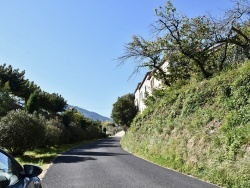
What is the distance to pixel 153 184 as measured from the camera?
9.16m

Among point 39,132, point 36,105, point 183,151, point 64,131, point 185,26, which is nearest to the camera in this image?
point 183,151

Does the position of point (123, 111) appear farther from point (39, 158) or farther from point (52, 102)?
point (39, 158)

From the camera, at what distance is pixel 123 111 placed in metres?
73.7

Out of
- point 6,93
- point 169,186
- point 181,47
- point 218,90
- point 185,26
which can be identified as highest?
point 185,26

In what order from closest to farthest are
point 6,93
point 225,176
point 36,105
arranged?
1. point 225,176
2. point 36,105
3. point 6,93

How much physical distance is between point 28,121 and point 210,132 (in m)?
11.7

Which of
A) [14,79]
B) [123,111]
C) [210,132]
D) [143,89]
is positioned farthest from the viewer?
[123,111]

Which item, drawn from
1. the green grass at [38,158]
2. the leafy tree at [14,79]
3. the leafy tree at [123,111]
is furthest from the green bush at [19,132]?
the leafy tree at [123,111]

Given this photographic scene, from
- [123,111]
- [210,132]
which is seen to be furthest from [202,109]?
[123,111]

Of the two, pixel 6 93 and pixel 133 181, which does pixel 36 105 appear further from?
pixel 133 181

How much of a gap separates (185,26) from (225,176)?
13.9 metres

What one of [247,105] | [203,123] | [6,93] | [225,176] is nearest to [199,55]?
[203,123]

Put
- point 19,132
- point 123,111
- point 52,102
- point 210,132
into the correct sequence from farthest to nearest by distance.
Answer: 1. point 123,111
2. point 52,102
3. point 19,132
4. point 210,132

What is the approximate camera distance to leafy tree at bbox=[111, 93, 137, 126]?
240 ft
